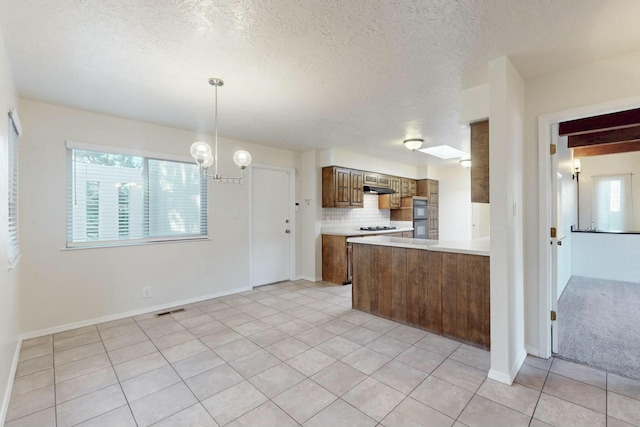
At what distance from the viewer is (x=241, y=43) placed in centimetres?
201

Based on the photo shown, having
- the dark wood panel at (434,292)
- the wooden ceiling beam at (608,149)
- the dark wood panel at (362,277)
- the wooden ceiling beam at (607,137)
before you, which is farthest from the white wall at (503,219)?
the wooden ceiling beam at (608,149)

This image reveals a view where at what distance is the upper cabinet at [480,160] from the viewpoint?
262 cm

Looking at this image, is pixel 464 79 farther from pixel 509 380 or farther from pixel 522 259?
A: pixel 509 380

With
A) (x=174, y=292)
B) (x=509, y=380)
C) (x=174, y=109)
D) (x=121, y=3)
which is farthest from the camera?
(x=174, y=292)

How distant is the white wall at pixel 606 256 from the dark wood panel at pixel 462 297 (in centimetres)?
433

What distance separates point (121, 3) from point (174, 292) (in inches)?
133

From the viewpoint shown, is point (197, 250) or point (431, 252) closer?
point (431, 252)

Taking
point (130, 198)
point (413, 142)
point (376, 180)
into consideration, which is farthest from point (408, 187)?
point (130, 198)

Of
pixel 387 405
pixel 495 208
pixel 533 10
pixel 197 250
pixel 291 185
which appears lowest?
pixel 387 405

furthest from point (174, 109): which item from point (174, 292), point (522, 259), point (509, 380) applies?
point (509, 380)

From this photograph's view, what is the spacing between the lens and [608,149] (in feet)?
17.3

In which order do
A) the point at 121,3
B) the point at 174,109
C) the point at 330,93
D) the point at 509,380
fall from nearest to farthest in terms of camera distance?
1. the point at 121,3
2. the point at 509,380
3. the point at 330,93
4. the point at 174,109

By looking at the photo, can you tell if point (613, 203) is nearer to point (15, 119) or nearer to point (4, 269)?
point (4, 269)

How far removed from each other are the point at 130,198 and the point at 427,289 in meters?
3.68
